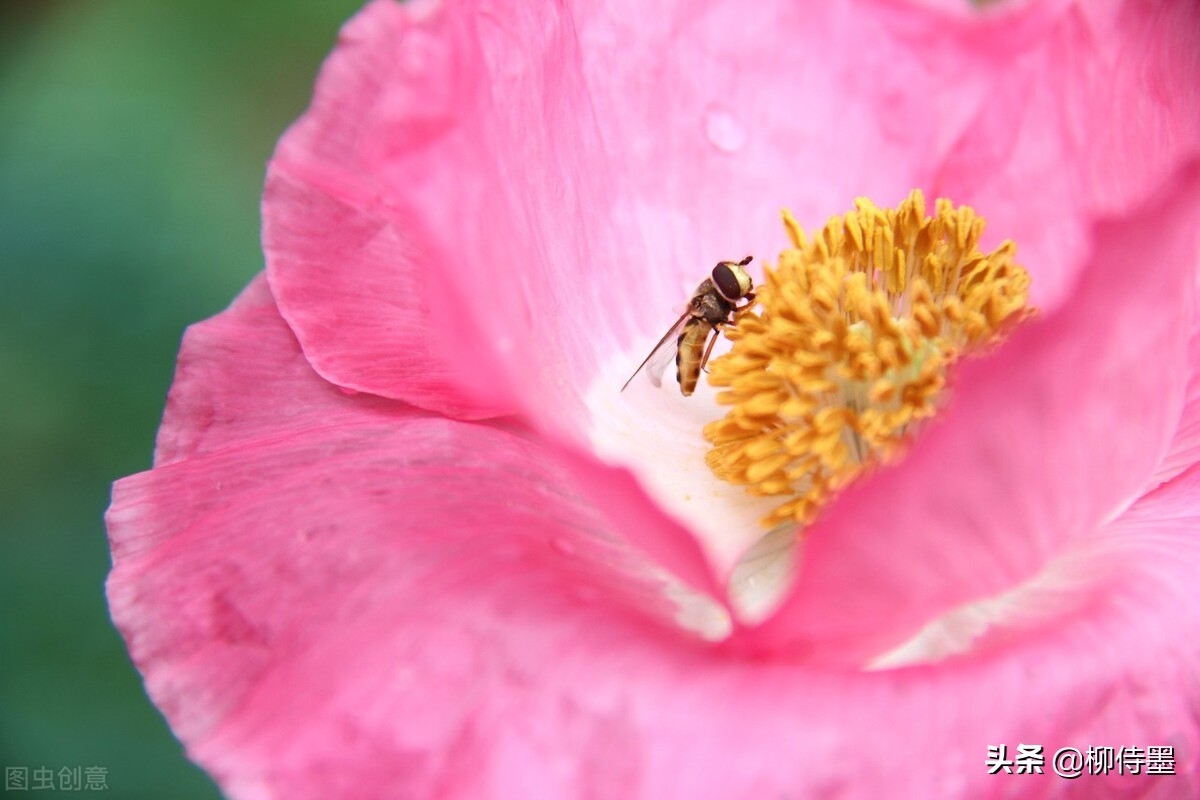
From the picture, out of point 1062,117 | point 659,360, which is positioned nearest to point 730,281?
point 659,360

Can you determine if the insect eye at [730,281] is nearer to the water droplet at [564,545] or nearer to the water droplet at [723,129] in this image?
the water droplet at [723,129]

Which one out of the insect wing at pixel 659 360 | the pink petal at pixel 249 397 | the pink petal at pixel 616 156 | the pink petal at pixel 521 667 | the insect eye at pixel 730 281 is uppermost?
the pink petal at pixel 616 156

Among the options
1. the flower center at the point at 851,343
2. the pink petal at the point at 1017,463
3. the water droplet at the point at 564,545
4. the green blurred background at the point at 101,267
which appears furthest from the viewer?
the green blurred background at the point at 101,267

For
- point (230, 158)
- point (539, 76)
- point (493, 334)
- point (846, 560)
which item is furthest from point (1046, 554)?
point (230, 158)

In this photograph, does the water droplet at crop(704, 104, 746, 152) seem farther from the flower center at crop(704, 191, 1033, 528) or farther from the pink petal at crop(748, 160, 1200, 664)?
the pink petal at crop(748, 160, 1200, 664)

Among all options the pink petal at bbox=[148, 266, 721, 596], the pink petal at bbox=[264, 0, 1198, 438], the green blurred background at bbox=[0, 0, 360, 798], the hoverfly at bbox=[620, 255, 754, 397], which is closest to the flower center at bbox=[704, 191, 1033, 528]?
the hoverfly at bbox=[620, 255, 754, 397]

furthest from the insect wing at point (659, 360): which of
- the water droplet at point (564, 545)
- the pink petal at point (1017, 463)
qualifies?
the pink petal at point (1017, 463)

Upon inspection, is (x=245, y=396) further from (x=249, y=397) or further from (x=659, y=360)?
(x=659, y=360)
